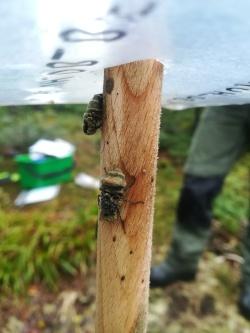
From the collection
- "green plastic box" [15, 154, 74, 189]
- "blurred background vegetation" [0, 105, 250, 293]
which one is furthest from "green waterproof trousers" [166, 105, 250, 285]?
"green plastic box" [15, 154, 74, 189]

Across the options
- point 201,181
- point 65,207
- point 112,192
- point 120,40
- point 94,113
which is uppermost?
point 120,40

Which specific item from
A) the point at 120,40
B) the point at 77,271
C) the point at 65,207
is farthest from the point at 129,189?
the point at 65,207

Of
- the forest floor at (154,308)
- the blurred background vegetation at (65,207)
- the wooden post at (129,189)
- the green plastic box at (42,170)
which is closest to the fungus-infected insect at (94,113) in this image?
the wooden post at (129,189)

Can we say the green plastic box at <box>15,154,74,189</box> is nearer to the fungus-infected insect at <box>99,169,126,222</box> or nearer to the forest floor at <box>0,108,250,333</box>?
the forest floor at <box>0,108,250,333</box>

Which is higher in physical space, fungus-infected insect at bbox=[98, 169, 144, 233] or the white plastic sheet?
the white plastic sheet

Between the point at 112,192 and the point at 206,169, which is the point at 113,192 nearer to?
the point at 112,192

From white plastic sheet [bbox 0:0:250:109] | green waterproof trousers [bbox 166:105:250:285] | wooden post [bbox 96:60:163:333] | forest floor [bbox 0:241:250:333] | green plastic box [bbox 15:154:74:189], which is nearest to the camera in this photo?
white plastic sheet [bbox 0:0:250:109]
